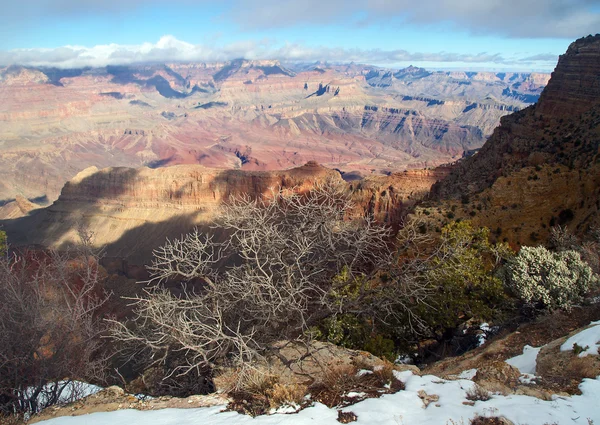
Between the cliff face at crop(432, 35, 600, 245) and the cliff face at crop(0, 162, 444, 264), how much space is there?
21865 millimetres

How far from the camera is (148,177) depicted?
198ft

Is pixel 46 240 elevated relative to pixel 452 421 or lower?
lower

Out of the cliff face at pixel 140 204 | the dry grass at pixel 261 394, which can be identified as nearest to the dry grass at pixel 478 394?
the dry grass at pixel 261 394

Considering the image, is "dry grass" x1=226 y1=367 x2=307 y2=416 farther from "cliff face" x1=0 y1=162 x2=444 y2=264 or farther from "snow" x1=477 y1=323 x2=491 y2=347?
"cliff face" x1=0 y1=162 x2=444 y2=264

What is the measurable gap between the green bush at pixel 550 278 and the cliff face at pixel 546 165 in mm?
7712

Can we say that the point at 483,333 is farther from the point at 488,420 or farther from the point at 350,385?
the point at 488,420

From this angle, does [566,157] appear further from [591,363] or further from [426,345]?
[591,363]

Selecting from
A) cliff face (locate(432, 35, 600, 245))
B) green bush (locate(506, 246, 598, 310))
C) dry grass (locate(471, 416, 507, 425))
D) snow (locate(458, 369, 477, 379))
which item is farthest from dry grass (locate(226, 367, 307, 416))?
cliff face (locate(432, 35, 600, 245))

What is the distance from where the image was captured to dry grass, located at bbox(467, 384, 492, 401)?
296 inches

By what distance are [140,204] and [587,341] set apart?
58632mm

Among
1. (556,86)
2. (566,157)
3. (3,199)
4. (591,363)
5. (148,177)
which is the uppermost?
(556,86)

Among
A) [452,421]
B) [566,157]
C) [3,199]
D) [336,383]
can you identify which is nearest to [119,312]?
[336,383]

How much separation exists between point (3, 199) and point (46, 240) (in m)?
54.6

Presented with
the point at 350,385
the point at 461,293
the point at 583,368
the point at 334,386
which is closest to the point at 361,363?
the point at 350,385
